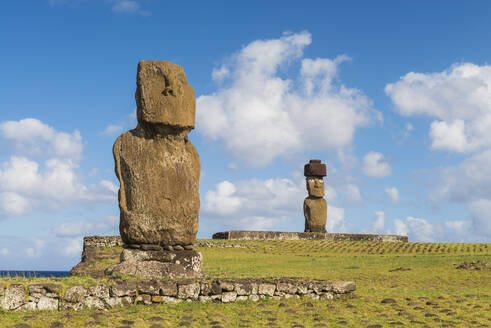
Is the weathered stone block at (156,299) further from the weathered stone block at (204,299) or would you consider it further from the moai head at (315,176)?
the moai head at (315,176)

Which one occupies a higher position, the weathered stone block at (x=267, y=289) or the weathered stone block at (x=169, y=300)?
the weathered stone block at (x=267, y=289)

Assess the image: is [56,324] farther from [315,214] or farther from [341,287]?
[315,214]

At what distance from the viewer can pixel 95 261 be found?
22844 millimetres

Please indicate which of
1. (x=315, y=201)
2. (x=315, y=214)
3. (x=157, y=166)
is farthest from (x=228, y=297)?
(x=315, y=201)

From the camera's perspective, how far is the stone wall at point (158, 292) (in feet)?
27.5

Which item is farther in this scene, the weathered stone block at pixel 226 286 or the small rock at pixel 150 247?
the small rock at pixel 150 247

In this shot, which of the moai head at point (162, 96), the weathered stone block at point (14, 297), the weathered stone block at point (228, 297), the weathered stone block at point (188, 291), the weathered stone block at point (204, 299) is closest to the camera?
the weathered stone block at point (14, 297)

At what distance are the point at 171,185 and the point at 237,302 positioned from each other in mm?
3185

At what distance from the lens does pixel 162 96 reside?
11531 mm

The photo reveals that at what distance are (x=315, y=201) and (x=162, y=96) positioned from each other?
29.1 meters

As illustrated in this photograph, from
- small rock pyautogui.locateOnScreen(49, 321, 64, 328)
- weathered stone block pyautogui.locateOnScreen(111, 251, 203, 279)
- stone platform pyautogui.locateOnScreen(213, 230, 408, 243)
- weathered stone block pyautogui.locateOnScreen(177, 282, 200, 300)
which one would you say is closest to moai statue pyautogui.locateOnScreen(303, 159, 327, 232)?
stone platform pyautogui.locateOnScreen(213, 230, 408, 243)

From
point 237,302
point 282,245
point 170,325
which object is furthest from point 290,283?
point 282,245

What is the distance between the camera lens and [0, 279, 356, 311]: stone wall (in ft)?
27.5

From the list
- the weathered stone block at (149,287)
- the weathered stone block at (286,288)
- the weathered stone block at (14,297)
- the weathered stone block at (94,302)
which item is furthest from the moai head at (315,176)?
the weathered stone block at (14,297)
